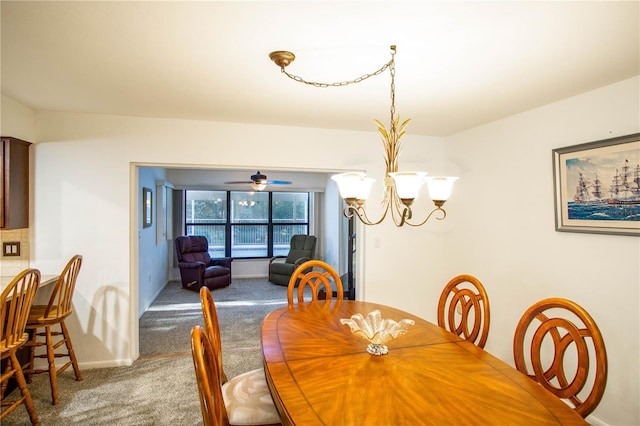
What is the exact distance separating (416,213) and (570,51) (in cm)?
226

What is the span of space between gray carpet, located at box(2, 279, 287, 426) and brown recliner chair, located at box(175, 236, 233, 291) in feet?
4.46

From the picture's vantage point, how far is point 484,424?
1.16 metres

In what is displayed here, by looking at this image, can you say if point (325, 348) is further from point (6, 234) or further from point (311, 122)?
point (6, 234)

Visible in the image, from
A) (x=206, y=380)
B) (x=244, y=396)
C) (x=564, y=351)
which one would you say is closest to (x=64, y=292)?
(x=244, y=396)

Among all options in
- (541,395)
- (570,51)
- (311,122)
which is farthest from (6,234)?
(570,51)

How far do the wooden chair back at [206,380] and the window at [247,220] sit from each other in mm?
6388

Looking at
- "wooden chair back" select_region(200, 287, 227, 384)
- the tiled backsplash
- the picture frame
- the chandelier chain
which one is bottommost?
"wooden chair back" select_region(200, 287, 227, 384)

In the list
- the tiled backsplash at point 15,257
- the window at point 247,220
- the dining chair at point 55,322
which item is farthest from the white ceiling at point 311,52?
the window at point 247,220

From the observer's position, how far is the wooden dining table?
3.93 feet

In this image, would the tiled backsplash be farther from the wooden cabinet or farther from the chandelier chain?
the chandelier chain

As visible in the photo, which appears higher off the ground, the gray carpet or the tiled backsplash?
the tiled backsplash

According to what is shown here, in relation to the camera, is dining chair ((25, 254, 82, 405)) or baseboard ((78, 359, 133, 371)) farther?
baseboard ((78, 359, 133, 371))

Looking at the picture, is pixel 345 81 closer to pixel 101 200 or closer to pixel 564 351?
pixel 564 351

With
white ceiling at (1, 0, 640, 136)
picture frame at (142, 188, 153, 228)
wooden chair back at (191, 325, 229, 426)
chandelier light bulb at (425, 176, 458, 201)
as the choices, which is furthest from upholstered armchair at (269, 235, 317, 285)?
wooden chair back at (191, 325, 229, 426)
